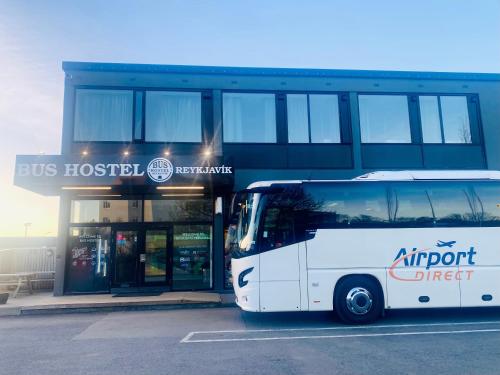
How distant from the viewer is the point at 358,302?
8.55 m

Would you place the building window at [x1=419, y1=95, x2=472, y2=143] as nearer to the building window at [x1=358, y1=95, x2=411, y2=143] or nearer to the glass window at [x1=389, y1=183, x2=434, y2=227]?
the building window at [x1=358, y1=95, x2=411, y2=143]

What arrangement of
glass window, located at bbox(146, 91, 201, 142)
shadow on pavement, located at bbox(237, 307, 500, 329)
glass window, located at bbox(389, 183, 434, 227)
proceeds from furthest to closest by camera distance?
glass window, located at bbox(146, 91, 201, 142), glass window, located at bbox(389, 183, 434, 227), shadow on pavement, located at bbox(237, 307, 500, 329)

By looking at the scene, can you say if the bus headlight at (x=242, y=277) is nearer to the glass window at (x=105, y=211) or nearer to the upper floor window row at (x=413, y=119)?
the glass window at (x=105, y=211)

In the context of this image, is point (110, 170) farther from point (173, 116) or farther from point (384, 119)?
point (384, 119)

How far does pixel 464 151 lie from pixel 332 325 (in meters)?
10.8

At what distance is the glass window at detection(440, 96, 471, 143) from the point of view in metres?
15.5

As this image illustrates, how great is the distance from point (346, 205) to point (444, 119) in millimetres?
9427

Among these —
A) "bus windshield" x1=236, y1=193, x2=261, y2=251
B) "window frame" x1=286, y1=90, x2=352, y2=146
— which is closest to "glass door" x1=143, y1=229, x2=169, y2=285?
"bus windshield" x1=236, y1=193, x2=261, y2=251

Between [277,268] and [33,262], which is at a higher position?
[33,262]

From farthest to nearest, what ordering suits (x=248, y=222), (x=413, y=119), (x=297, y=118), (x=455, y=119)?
(x=455, y=119)
(x=413, y=119)
(x=297, y=118)
(x=248, y=222)

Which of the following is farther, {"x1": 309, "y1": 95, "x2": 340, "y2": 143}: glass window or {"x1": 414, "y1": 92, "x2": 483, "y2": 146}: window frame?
{"x1": 414, "y1": 92, "x2": 483, "y2": 146}: window frame

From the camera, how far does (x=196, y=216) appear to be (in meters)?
13.9

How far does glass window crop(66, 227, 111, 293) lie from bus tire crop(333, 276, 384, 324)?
865 cm

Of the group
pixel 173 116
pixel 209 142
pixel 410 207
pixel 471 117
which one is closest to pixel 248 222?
pixel 410 207
